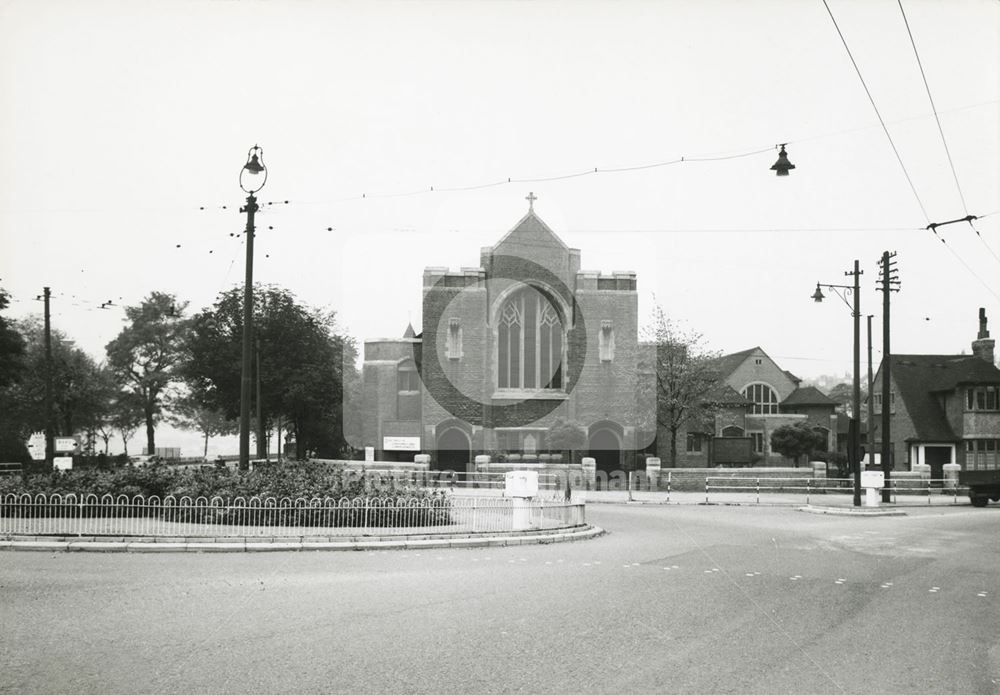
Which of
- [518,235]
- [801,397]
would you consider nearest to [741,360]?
[801,397]

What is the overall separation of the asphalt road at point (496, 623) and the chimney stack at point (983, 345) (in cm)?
4103

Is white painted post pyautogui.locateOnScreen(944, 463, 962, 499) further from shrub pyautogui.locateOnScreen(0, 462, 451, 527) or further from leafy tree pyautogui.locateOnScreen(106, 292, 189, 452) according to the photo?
leafy tree pyautogui.locateOnScreen(106, 292, 189, 452)

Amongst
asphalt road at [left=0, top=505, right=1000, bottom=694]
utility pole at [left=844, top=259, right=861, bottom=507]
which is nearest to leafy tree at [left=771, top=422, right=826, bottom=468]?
utility pole at [left=844, top=259, right=861, bottom=507]

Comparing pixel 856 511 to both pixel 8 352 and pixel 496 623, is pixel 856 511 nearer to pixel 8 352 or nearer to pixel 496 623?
pixel 496 623

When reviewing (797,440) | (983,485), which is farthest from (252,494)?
(797,440)

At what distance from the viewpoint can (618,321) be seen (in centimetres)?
5112

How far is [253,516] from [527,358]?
34220 mm

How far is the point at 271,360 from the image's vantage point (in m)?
52.0

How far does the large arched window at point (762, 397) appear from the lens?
240ft

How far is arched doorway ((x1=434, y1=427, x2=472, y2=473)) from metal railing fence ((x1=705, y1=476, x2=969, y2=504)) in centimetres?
1390

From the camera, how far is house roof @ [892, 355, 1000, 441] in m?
51.0

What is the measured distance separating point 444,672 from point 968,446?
164ft

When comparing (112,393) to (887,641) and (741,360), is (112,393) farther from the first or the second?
(887,641)

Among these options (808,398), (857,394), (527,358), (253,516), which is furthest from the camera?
(808,398)
